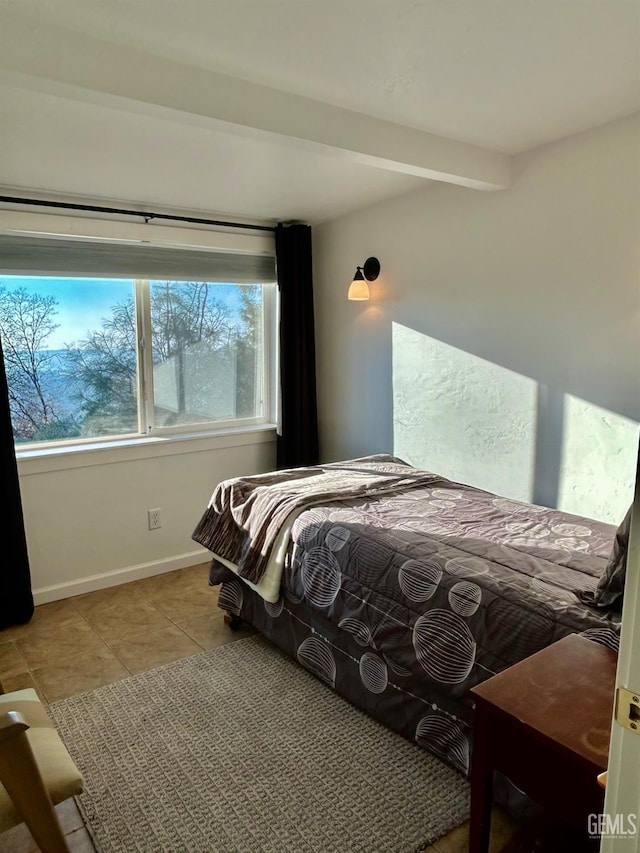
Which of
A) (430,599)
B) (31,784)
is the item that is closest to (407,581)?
(430,599)

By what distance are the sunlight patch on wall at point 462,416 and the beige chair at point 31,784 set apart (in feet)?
6.98

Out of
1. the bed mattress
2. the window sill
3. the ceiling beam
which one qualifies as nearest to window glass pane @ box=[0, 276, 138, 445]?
the window sill

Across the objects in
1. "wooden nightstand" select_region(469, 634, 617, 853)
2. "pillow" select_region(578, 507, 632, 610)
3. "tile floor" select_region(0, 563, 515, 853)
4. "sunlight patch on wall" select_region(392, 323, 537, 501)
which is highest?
"sunlight patch on wall" select_region(392, 323, 537, 501)

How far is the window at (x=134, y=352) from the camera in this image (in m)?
3.15

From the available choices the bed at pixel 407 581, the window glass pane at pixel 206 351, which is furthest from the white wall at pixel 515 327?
the window glass pane at pixel 206 351

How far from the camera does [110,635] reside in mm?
2809

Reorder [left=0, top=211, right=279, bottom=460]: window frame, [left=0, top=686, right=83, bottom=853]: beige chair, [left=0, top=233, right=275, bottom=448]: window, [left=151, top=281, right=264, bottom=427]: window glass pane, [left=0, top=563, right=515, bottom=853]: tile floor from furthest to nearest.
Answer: [left=151, top=281, right=264, bottom=427]: window glass pane
[left=0, top=233, right=275, bottom=448]: window
[left=0, top=211, right=279, bottom=460]: window frame
[left=0, top=563, right=515, bottom=853]: tile floor
[left=0, top=686, right=83, bottom=853]: beige chair

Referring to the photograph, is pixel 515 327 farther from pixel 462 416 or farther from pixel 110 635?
pixel 110 635

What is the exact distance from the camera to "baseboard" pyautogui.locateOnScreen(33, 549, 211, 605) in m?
3.17

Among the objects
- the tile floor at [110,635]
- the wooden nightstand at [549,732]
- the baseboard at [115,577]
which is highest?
the wooden nightstand at [549,732]

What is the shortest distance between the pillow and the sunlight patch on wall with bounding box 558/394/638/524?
0.81 metres

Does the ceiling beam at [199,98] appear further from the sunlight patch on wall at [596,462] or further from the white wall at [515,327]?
the sunlight patch on wall at [596,462]

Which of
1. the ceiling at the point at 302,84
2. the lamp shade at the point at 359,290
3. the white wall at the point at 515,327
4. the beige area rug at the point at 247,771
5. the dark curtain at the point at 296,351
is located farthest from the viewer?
the dark curtain at the point at 296,351

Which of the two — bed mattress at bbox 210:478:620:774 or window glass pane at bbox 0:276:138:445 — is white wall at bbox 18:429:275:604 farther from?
bed mattress at bbox 210:478:620:774
